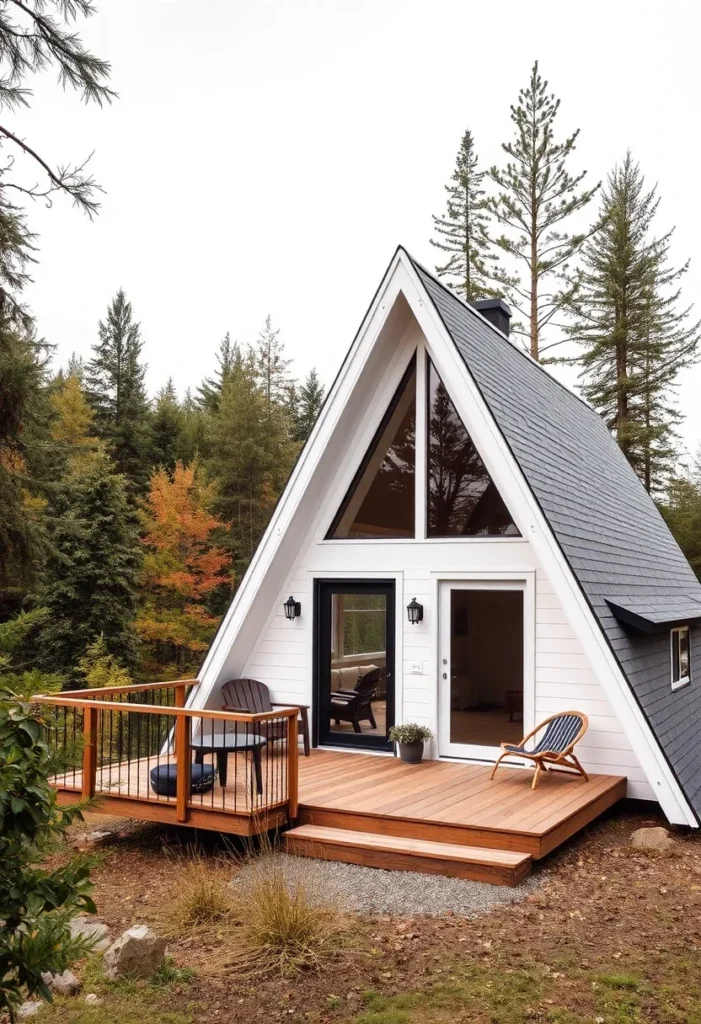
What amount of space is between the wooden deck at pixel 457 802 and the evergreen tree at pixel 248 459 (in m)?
19.6

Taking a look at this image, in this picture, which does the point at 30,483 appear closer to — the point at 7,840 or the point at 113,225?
the point at 7,840

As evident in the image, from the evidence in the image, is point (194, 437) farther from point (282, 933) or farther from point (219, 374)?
point (282, 933)

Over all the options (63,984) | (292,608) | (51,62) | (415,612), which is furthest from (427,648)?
(51,62)

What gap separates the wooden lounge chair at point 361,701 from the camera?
32.9 feet

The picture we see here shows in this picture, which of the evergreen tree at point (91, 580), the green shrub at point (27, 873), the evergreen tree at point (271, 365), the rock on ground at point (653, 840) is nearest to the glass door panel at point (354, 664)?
the rock on ground at point (653, 840)

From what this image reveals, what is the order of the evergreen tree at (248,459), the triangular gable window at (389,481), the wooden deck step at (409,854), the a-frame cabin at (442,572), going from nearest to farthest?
the wooden deck step at (409,854), the a-frame cabin at (442,572), the triangular gable window at (389,481), the evergreen tree at (248,459)

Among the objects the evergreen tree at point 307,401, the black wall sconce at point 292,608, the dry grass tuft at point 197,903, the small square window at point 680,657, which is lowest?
the dry grass tuft at point 197,903

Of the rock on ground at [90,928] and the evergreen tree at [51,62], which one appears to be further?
the evergreen tree at [51,62]

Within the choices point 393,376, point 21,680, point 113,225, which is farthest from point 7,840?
point 113,225

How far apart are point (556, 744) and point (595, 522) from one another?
301 cm

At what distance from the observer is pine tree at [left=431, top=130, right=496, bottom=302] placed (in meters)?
27.7

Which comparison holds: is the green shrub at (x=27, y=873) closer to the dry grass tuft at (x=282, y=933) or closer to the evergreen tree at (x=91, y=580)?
the dry grass tuft at (x=282, y=933)

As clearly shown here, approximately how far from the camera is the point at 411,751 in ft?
30.6

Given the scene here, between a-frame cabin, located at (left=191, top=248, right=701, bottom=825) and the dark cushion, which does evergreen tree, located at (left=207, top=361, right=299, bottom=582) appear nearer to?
a-frame cabin, located at (left=191, top=248, right=701, bottom=825)
